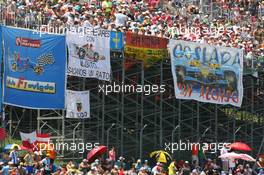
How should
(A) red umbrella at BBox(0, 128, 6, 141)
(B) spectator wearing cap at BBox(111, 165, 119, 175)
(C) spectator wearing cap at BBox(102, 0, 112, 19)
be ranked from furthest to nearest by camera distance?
(C) spectator wearing cap at BBox(102, 0, 112, 19)
(A) red umbrella at BBox(0, 128, 6, 141)
(B) spectator wearing cap at BBox(111, 165, 119, 175)

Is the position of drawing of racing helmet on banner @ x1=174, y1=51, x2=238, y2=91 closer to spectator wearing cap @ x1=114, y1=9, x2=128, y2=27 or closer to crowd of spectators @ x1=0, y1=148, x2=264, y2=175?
spectator wearing cap @ x1=114, y1=9, x2=128, y2=27

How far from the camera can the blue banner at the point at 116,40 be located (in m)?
49.6

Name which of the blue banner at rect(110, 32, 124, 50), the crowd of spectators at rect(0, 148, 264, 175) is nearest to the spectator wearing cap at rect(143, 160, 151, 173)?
the crowd of spectators at rect(0, 148, 264, 175)

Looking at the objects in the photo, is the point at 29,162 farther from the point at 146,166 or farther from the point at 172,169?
the point at 172,169

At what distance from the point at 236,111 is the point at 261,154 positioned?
2.02 meters

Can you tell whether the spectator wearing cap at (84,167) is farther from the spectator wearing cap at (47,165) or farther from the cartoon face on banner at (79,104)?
the cartoon face on banner at (79,104)

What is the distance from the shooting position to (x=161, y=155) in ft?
164

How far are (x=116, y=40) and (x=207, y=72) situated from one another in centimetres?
453

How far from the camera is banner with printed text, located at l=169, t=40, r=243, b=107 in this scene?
5153 cm

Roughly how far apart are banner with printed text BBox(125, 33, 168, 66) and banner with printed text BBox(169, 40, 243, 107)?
375mm


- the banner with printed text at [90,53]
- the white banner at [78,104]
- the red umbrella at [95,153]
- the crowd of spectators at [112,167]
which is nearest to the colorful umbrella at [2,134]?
the crowd of spectators at [112,167]

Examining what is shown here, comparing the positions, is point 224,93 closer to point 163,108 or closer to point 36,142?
point 163,108

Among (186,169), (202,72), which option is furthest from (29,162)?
(202,72)

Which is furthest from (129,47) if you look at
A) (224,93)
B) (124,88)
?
(224,93)
